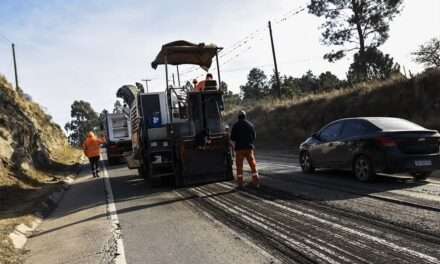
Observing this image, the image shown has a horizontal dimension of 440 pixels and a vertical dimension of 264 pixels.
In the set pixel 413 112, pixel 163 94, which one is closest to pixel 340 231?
pixel 163 94

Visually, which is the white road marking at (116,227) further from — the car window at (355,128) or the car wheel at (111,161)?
the car wheel at (111,161)

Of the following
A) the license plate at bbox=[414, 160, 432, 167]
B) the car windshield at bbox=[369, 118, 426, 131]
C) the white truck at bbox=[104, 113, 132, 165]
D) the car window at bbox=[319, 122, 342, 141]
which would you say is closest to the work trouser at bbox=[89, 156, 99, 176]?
the white truck at bbox=[104, 113, 132, 165]

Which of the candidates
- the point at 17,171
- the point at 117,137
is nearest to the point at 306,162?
the point at 17,171

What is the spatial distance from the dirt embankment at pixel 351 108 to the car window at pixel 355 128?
31.4ft

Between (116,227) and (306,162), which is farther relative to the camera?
(306,162)

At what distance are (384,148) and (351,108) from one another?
1716cm

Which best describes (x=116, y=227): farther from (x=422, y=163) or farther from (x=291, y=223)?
(x=422, y=163)

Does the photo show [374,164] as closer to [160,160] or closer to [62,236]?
[160,160]

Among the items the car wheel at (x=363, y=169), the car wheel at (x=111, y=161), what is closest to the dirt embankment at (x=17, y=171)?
the car wheel at (x=111, y=161)

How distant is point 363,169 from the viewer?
1148cm

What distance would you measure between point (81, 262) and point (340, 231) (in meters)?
3.56

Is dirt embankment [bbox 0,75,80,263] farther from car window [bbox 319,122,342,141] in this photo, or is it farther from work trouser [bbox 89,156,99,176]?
car window [bbox 319,122,342,141]

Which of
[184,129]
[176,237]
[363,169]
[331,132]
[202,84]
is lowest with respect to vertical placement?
[176,237]

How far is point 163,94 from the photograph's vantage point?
1523cm
